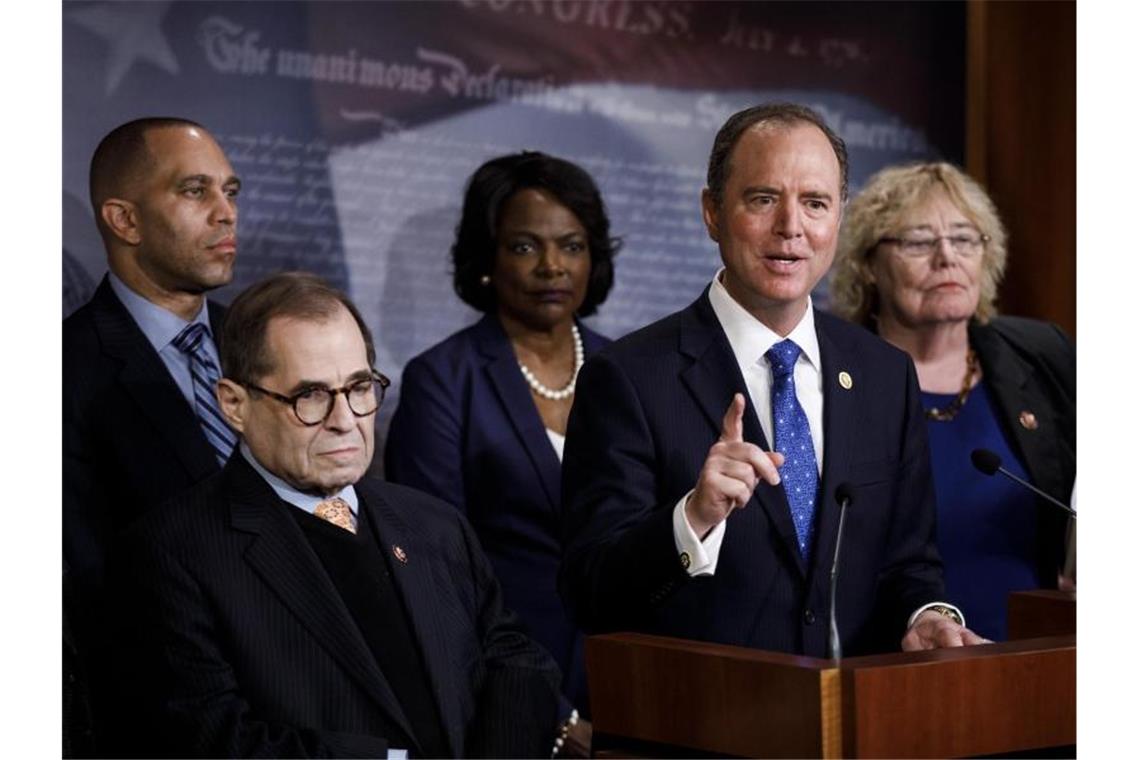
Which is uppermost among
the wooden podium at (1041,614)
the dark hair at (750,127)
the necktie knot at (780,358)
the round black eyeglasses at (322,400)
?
the dark hair at (750,127)

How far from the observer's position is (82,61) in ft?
11.6

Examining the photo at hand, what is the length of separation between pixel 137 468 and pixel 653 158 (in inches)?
71.0

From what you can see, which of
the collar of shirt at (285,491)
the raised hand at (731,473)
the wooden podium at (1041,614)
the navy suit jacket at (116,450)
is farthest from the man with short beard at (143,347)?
the wooden podium at (1041,614)

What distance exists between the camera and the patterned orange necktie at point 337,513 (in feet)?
8.76

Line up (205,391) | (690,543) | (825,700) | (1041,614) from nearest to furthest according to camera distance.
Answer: (825,700), (690,543), (1041,614), (205,391)

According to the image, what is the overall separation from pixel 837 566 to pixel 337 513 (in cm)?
75

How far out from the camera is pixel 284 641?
2553 millimetres

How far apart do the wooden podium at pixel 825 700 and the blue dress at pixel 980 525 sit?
1.10 metres

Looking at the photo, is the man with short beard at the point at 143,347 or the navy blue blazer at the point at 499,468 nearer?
the man with short beard at the point at 143,347

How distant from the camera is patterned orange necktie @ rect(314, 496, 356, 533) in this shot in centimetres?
267

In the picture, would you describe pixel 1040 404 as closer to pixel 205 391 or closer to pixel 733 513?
pixel 733 513

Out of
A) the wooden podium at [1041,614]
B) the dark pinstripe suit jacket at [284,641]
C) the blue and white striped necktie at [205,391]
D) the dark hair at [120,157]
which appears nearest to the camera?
the dark pinstripe suit jacket at [284,641]

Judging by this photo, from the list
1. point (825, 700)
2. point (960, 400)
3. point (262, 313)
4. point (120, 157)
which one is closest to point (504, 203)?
point (120, 157)

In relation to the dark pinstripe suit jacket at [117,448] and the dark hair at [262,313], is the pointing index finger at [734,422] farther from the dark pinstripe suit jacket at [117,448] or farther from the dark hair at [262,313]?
the dark pinstripe suit jacket at [117,448]
